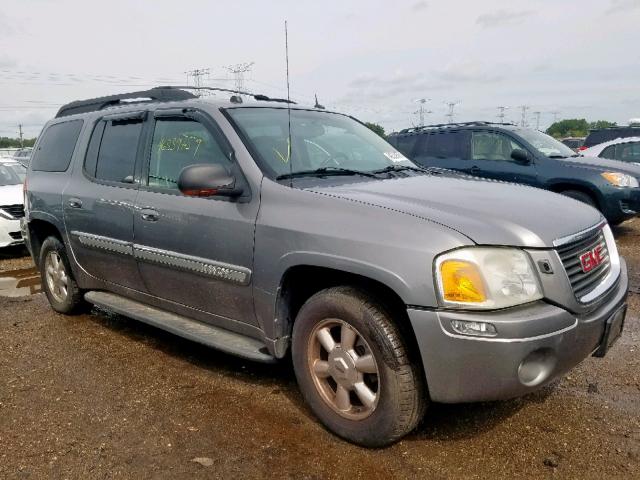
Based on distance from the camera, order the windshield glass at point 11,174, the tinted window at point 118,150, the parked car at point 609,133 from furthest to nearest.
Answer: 1. the parked car at point 609,133
2. the windshield glass at point 11,174
3. the tinted window at point 118,150

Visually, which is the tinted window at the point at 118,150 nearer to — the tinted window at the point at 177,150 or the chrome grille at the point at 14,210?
the tinted window at the point at 177,150

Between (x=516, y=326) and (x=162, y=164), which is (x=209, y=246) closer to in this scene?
(x=162, y=164)

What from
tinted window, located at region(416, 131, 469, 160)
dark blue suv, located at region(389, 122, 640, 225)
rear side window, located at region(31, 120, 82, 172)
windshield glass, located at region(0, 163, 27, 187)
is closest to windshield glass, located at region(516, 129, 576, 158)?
dark blue suv, located at region(389, 122, 640, 225)

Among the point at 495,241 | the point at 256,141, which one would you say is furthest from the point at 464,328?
the point at 256,141

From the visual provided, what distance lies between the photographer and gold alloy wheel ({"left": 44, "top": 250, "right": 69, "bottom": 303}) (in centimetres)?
494

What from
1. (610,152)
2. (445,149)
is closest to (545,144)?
(445,149)

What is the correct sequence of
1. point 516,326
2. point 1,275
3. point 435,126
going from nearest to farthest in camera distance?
point 516,326
point 1,275
point 435,126

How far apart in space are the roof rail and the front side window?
18.3 feet

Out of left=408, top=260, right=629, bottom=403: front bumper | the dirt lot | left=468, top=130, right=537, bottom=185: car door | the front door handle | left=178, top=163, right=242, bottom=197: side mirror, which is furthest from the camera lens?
left=468, top=130, right=537, bottom=185: car door

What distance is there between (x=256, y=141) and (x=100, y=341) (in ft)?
7.41

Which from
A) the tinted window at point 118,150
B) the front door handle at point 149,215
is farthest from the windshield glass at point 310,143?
the tinted window at point 118,150

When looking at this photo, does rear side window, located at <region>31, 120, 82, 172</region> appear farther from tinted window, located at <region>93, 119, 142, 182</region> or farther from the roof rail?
tinted window, located at <region>93, 119, 142, 182</region>

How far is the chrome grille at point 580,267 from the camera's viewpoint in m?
2.53

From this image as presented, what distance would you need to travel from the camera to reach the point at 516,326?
2.29m
